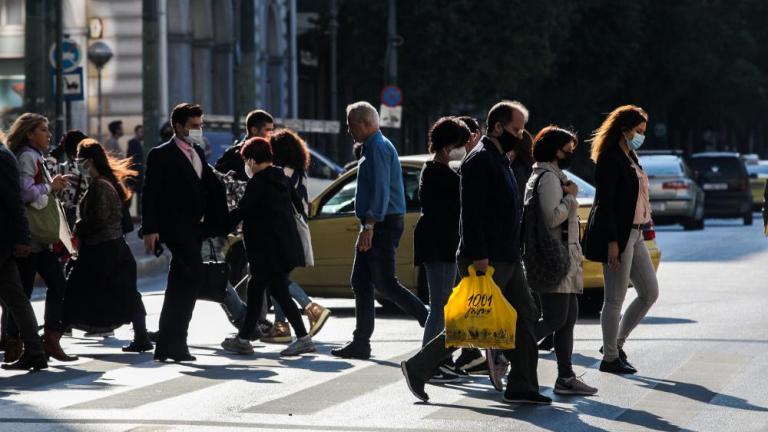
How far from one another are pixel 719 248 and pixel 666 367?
1667cm

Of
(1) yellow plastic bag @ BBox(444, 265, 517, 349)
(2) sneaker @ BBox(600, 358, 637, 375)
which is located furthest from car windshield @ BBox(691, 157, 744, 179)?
(1) yellow plastic bag @ BBox(444, 265, 517, 349)

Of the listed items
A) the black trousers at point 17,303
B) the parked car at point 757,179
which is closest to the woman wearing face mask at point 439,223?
the black trousers at point 17,303

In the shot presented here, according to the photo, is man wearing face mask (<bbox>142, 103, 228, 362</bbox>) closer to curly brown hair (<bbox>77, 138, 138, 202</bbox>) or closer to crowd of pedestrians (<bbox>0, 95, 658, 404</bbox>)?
crowd of pedestrians (<bbox>0, 95, 658, 404</bbox>)

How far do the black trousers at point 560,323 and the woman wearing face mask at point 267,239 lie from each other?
282 centimetres

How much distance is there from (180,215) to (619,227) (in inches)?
120

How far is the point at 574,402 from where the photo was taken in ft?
34.3

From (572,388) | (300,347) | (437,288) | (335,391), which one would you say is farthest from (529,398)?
(300,347)

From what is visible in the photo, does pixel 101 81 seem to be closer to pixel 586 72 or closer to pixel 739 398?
pixel 586 72

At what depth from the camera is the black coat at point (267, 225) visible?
43.3 ft

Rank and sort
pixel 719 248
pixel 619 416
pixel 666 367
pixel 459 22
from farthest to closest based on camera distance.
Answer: pixel 459 22 < pixel 719 248 < pixel 666 367 < pixel 619 416

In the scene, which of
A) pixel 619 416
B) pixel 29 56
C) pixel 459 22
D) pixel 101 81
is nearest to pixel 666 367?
pixel 619 416

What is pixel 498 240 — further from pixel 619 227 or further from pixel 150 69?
pixel 150 69

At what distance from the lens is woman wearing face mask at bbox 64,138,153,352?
1331cm

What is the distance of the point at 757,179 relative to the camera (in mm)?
45406
